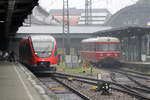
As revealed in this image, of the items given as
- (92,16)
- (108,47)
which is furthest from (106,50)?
(92,16)

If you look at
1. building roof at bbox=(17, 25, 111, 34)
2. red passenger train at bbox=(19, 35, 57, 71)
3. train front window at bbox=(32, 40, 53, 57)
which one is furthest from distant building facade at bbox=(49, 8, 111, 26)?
train front window at bbox=(32, 40, 53, 57)

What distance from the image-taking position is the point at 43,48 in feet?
79.0

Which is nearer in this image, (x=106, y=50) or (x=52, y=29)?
(x=106, y=50)

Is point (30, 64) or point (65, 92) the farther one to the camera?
point (30, 64)

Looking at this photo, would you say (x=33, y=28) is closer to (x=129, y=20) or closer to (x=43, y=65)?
(x=43, y=65)

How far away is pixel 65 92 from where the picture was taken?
635 inches

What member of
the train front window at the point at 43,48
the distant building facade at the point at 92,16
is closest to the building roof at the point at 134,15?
the distant building facade at the point at 92,16

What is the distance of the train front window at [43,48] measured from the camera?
78.3ft

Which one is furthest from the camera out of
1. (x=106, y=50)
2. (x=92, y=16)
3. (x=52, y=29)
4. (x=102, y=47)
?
(x=92, y=16)

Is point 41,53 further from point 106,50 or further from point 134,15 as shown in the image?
point 134,15

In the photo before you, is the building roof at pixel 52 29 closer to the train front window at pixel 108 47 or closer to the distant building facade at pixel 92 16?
the train front window at pixel 108 47

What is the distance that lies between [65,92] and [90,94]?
1488 millimetres

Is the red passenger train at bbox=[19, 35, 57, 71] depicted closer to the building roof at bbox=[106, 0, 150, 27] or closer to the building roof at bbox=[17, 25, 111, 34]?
the building roof at bbox=[17, 25, 111, 34]

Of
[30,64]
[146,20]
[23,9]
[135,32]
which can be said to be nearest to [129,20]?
[146,20]
